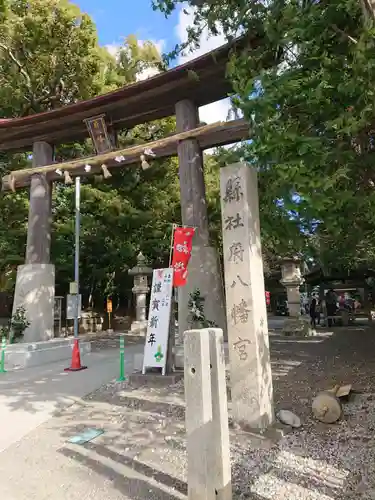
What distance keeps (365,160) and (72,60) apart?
47.4 feet

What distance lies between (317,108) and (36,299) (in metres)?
10.5

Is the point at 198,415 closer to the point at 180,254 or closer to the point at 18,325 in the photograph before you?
the point at 180,254

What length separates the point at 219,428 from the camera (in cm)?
319

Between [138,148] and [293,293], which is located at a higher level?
[138,148]

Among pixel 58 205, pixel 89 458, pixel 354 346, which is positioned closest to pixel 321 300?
pixel 354 346

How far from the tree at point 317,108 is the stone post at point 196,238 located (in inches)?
188

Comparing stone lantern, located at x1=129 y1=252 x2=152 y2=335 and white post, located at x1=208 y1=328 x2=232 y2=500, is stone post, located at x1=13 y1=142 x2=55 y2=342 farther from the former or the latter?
white post, located at x1=208 y1=328 x2=232 y2=500

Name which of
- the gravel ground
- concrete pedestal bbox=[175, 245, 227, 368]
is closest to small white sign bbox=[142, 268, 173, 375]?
the gravel ground

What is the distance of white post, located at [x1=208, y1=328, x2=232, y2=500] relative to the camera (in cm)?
305

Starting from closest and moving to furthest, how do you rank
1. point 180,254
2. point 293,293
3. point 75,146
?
1. point 180,254
2. point 293,293
3. point 75,146

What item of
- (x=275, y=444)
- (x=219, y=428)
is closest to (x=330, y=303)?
(x=275, y=444)

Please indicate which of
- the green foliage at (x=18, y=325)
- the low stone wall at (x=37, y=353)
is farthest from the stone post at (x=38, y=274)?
the low stone wall at (x=37, y=353)

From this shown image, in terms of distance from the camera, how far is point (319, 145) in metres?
4.21

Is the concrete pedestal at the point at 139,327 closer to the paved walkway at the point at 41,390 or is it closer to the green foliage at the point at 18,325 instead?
the green foliage at the point at 18,325
